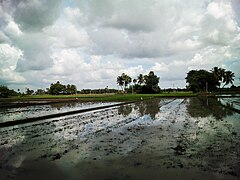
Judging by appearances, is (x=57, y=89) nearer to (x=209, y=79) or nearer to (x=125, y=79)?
(x=125, y=79)

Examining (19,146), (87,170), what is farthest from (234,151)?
(19,146)

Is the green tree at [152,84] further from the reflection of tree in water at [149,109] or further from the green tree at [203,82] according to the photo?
the reflection of tree in water at [149,109]

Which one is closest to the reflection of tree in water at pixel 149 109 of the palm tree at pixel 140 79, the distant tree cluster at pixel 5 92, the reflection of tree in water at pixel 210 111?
the reflection of tree in water at pixel 210 111

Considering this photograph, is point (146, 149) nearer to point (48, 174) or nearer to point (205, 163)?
point (205, 163)

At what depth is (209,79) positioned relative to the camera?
318ft

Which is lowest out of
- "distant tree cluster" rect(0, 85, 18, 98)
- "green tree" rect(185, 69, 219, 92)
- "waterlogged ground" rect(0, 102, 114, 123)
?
"waterlogged ground" rect(0, 102, 114, 123)

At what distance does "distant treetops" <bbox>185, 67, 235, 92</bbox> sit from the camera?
3816 inches

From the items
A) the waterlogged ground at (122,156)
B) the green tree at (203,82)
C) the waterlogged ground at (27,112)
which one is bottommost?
the waterlogged ground at (122,156)

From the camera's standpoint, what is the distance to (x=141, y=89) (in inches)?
4018

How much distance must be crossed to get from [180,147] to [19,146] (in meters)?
5.77

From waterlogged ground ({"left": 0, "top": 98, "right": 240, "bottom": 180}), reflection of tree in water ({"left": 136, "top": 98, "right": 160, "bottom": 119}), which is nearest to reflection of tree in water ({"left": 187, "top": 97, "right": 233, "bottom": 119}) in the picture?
reflection of tree in water ({"left": 136, "top": 98, "right": 160, "bottom": 119})

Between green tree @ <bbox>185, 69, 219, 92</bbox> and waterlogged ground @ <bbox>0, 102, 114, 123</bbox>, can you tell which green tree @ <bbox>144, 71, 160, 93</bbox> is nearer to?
green tree @ <bbox>185, 69, 219, 92</bbox>

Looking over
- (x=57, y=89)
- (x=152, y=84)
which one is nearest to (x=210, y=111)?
(x=152, y=84)

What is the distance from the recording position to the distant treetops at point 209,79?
318ft
